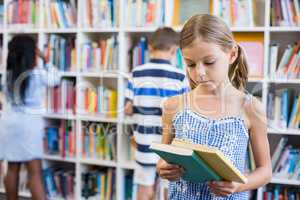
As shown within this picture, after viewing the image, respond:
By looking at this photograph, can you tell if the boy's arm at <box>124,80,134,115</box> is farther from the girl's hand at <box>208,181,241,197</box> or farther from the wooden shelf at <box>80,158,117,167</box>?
the girl's hand at <box>208,181,241,197</box>

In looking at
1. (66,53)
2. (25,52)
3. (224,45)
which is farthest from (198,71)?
(66,53)

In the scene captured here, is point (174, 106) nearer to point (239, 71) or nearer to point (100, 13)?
point (239, 71)

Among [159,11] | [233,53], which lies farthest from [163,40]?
[233,53]

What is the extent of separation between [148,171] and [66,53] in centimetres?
117

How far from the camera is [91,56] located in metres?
2.87

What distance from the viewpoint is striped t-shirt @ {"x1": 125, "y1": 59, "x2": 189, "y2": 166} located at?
87.8 inches

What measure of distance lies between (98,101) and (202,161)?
2.02 meters

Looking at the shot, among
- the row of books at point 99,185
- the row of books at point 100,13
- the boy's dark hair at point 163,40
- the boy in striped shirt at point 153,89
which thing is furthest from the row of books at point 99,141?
the boy's dark hair at point 163,40

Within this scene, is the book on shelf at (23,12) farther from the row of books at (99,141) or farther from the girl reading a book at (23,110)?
the row of books at (99,141)

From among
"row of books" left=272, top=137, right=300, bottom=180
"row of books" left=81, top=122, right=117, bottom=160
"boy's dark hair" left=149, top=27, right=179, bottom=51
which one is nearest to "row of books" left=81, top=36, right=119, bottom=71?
"row of books" left=81, top=122, right=117, bottom=160

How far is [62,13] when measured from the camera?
292 cm

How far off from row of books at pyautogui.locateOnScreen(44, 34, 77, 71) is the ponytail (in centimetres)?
187

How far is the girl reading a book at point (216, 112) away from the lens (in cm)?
110

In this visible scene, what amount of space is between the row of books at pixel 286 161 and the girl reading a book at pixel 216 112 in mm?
1351
